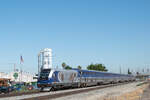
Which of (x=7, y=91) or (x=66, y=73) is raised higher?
(x=66, y=73)

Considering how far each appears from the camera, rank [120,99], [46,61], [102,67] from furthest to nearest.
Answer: [102,67]
[46,61]
[120,99]

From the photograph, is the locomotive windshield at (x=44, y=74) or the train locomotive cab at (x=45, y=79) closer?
the train locomotive cab at (x=45, y=79)

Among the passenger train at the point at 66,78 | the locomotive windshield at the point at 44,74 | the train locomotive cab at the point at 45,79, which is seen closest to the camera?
the train locomotive cab at the point at 45,79

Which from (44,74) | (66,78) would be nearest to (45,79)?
(44,74)

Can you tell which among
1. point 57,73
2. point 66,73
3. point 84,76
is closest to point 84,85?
point 84,76

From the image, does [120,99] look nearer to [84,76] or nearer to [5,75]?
[84,76]

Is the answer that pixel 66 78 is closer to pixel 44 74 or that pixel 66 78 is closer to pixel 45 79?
pixel 44 74

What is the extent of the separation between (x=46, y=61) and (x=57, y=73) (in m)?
68.4

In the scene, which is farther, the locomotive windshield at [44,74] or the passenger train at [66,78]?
the locomotive windshield at [44,74]

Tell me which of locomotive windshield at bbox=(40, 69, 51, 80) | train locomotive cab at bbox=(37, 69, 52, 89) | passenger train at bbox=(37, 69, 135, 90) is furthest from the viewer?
locomotive windshield at bbox=(40, 69, 51, 80)

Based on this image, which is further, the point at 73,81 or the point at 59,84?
the point at 73,81

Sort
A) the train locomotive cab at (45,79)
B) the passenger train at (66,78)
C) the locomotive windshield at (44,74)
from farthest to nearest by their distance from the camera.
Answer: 1. the locomotive windshield at (44,74)
2. the passenger train at (66,78)
3. the train locomotive cab at (45,79)

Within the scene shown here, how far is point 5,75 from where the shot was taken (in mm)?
88938

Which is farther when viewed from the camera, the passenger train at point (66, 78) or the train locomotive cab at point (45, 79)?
the passenger train at point (66, 78)
